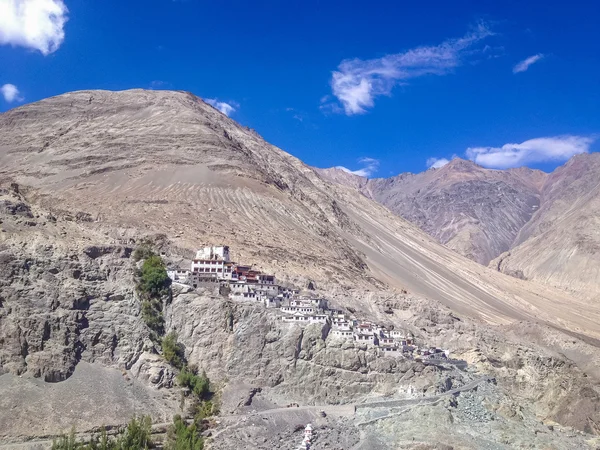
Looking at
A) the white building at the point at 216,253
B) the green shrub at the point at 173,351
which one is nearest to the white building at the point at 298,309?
the green shrub at the point at 173,351

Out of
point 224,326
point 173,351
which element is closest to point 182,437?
point 173,351

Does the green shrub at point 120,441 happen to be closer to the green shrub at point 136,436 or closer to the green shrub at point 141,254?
the green shrub at point 136,436

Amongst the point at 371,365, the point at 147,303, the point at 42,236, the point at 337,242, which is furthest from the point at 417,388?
the point at 337,242

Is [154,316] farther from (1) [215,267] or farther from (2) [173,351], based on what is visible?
(1) [215,267]

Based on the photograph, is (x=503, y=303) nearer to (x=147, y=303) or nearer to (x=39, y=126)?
(x=147, y=303)

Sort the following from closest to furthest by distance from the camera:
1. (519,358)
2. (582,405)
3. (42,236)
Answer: (42,236), (582,405), (519,358)

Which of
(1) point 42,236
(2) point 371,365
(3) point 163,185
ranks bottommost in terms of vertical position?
(2) point 371,365
